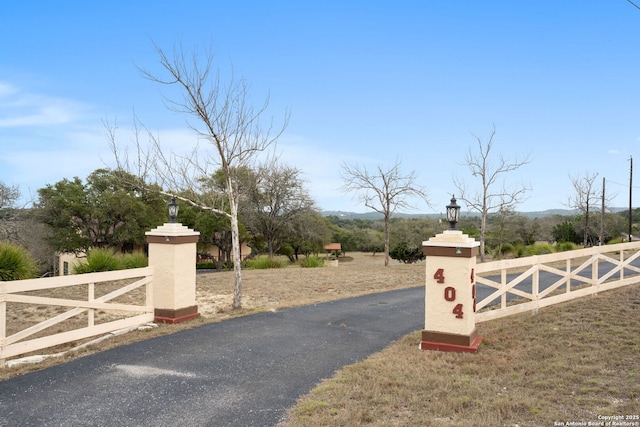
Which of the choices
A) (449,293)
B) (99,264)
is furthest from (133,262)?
(449,293)

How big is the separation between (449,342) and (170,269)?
528 cm

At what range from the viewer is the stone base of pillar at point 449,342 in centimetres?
694

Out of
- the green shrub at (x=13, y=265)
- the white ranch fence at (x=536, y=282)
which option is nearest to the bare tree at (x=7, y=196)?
the green shrub at (x=13, y=265)

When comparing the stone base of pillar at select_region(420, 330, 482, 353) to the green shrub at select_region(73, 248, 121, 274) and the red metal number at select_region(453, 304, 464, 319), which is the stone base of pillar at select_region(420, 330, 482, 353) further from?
the green shrub at select_region(73, 248, 121, 274)

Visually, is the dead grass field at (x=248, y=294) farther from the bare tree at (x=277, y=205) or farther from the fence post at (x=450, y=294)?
the bare tree at (x=277, y=205)

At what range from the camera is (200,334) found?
8.06 m

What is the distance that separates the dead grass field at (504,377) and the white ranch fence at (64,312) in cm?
41

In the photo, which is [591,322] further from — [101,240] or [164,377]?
[101,240]

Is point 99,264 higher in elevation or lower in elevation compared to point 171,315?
higher

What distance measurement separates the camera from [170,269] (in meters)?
8.83

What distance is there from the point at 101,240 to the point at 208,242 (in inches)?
295

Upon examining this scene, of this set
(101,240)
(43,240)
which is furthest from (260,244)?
(43,240)

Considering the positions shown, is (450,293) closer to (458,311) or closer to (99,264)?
(458,311)

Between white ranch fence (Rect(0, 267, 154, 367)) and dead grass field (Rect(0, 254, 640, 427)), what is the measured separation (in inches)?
16.1
